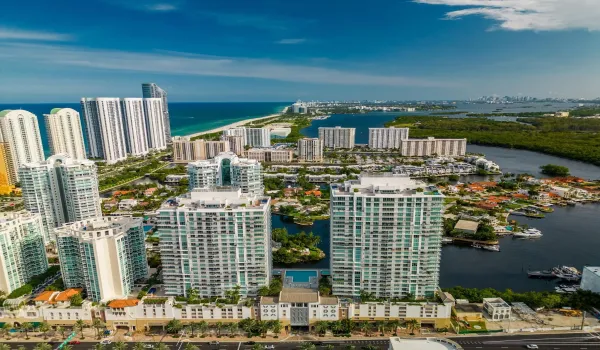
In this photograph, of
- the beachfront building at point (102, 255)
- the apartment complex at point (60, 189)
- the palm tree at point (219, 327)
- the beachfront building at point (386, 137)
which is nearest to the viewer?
the palm tree at point (219, 327)

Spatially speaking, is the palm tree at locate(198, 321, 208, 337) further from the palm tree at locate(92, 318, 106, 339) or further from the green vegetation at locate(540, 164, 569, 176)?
the green vegetation at locate(540, 164, 569, 176)

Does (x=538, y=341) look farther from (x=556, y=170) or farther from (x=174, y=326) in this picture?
(x=556, y=170)

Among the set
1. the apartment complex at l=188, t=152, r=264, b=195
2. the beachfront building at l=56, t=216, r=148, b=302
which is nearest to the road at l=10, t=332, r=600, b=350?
the beachfront building at l=56, t=216, r=148, b=302

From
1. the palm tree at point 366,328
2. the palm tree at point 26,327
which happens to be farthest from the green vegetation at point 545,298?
the palm tree at point 26,327

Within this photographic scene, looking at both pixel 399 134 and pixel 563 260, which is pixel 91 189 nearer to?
pixel 563 260

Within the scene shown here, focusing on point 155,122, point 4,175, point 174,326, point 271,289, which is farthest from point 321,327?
point 155,122

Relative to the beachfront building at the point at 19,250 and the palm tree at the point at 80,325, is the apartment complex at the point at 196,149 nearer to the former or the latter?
the beachfront building at the point at 19,250

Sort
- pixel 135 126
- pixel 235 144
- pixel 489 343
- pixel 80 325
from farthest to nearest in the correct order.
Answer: pixel 135 126 → pixel 235 144 → pixel 80 325 → pixel 489 343
